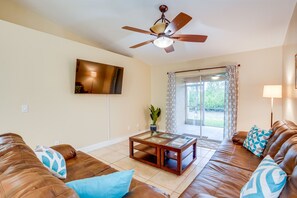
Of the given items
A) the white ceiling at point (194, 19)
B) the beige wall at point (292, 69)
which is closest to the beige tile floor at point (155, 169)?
the beige wall at point (292, 69)

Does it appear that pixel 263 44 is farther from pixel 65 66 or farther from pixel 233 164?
pixel 65 66

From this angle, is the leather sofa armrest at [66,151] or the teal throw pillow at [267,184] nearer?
the teal throw pillow at [267,184]

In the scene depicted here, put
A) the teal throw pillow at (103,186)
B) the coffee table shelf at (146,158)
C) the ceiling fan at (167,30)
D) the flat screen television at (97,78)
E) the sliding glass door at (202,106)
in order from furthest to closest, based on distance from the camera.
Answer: the sliding glass door at (202,106) → the flat screen television at (97,78) → the coffee table shelf at (146,158) → the ceiling fan at (167,30) → the teal throw pillow at (103,186)

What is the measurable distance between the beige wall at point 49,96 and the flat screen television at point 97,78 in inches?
8.1

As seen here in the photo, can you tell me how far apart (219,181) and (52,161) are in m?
1.68

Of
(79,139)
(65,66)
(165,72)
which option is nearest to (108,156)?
(79,139)

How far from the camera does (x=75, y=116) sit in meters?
3.38

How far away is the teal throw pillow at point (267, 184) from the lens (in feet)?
3.25

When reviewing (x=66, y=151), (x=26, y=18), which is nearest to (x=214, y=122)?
(x=66, y=151)

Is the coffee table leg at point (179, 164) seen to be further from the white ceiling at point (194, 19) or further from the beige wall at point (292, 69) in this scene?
the white ceiling at point (194, 19)

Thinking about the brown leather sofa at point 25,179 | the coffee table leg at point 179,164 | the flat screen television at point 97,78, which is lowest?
the coffee table leg at point 179,164

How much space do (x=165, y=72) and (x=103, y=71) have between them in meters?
2.28

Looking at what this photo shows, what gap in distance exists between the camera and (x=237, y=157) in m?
2.07

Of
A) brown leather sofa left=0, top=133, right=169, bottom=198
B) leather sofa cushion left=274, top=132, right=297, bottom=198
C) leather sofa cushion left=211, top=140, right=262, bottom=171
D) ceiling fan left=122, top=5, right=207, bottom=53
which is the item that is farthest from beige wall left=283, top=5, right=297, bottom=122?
brown leather sofa left=0, top=133, right=169, bottom=198
